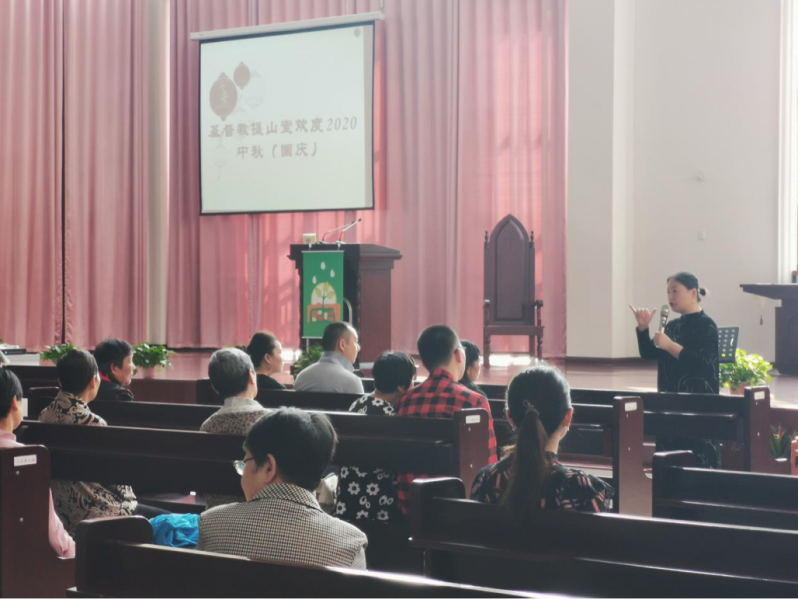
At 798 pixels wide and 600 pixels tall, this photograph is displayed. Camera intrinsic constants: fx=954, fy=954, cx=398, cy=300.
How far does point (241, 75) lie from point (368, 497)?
25.4ft

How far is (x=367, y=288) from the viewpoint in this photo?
8023mm

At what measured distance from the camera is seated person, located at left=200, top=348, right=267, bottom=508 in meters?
2.90

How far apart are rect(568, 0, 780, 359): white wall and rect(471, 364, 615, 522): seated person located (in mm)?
6190

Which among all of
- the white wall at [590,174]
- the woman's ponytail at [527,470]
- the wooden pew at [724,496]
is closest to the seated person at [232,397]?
the woman's ponytail at [527,470]

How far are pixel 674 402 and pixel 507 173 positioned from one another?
5607mm

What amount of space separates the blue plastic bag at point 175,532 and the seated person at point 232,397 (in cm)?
35

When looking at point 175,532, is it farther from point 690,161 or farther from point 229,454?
point 690,161

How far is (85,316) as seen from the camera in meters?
10.7

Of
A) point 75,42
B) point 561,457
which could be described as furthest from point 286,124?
point 561,457

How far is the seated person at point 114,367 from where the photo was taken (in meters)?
3.95

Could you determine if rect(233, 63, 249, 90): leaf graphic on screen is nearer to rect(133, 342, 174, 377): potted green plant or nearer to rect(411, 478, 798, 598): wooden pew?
rect(133, 342, 174, 377): potted green plant

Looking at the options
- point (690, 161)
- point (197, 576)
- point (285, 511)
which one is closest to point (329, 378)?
point (285, 511)

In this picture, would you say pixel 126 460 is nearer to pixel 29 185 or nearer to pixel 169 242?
pixel 169 242

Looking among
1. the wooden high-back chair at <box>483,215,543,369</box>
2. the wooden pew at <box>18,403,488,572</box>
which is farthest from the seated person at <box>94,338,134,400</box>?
the wooden high-back chair at <box>483,215,543,369</box>
